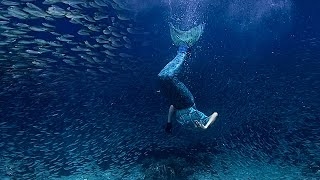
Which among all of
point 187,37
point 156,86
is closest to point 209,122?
point 187,37

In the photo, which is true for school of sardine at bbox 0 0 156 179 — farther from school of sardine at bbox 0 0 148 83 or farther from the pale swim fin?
the pale swim fin

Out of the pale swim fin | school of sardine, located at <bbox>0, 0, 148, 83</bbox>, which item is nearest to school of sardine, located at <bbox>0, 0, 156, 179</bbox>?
school of sardine, located at <bbox>0, 0, 148, 83</bbox>

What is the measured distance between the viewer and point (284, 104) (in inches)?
545

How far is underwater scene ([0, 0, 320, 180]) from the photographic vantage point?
903 cm

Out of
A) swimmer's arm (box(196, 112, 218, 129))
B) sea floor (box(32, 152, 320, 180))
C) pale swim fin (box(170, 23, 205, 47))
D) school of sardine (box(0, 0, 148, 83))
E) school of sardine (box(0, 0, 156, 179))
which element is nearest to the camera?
swimmer's arm (box(196, 112, 218, 129))

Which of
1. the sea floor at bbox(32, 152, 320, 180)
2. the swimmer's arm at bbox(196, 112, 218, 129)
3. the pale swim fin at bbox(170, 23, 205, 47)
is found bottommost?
the sea floor at bbox(32, 152, 320, 180)

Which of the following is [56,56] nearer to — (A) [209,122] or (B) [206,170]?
(A) [209,122]

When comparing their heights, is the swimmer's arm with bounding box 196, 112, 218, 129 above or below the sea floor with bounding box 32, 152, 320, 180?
above

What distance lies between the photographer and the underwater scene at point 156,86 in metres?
9.03

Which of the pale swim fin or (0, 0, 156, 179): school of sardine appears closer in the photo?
the pale swim fin

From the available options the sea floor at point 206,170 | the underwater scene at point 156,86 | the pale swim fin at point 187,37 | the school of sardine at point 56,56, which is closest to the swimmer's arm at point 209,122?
the underwater scene at point 156,86

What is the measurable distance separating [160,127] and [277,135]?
21.0 ft

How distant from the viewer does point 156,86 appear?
42.6 ft

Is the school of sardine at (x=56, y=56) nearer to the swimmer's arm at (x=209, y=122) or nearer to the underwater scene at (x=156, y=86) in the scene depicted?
the underwater scene at (x=156, y=86)
